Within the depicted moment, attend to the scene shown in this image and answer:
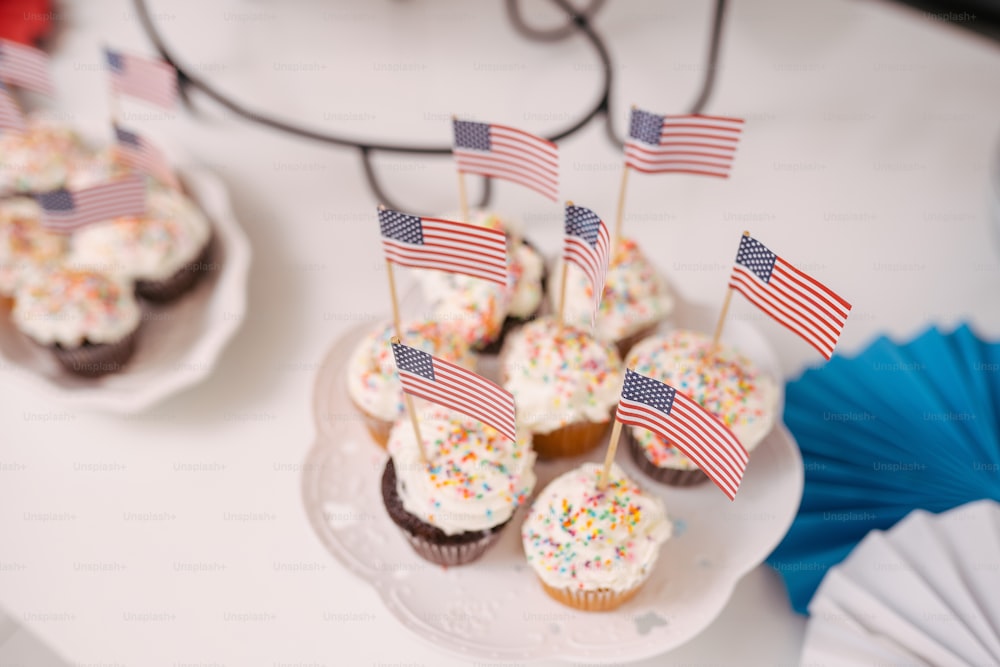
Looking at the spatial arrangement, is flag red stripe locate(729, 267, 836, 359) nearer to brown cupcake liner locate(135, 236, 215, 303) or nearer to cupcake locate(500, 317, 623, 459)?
cupcake locate(500, 317, 623, 459)

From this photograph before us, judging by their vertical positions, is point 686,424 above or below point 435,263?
below

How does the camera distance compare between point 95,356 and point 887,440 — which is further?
point 95,356

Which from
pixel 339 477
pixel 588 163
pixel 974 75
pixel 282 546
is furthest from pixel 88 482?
pixel 974 75

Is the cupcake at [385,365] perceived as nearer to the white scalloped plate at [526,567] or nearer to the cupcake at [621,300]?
the white scalloped plate at [526,567]

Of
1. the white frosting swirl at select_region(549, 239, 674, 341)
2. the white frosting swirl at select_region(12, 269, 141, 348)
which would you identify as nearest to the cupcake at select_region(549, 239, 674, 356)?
the white frosting swirl at select_region(549, 239, 674, 341)

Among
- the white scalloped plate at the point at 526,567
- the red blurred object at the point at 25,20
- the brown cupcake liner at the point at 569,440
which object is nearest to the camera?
the white scalloped plate at the point at 526,567

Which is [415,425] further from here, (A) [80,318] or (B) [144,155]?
(B) [144,155]

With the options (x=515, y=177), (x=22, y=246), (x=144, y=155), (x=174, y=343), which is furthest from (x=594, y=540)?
(x=22, y=246)

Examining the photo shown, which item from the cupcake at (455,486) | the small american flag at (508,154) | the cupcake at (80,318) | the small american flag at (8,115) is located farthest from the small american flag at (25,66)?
the cupcake at (455,486)
